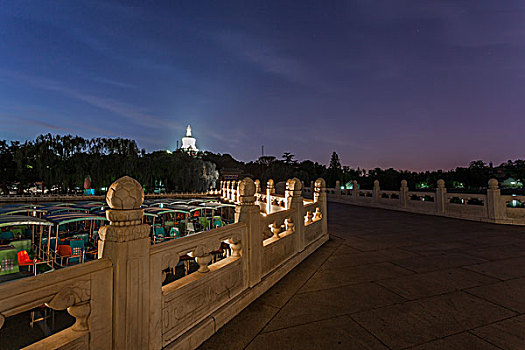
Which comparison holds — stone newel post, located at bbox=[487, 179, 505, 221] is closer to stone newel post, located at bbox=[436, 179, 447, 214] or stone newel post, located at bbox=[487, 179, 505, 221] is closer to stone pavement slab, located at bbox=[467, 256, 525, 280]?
stone newel post, located at bbox=[436, 179, 447, 214]

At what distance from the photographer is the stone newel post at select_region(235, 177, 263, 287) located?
13.2 ft

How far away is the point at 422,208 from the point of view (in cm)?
1422

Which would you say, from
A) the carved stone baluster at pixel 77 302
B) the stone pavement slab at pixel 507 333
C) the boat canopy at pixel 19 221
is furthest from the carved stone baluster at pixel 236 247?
the boat canopy at pixel 19 221

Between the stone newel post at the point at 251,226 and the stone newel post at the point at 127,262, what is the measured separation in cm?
185

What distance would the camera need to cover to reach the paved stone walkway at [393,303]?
9.66 ft

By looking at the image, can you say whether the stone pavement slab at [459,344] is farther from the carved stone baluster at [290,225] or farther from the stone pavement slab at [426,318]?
the carved stone baluster at [290,225]

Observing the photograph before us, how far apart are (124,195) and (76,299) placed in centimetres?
80

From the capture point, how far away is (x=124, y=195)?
222 cm

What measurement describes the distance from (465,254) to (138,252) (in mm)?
7202

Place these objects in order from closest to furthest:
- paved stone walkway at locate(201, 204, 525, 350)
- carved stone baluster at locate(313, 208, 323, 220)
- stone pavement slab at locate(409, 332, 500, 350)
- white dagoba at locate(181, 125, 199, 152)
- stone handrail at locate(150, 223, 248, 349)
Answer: stone handrail at locate(150, 223, 248, 349) < stone pavement slab at locate(409, 332, 500, 350) < paved stone walkway at locate(201, 204, 525, 350) < carved stone baluster at locate(313, 208, 323, 220) < white dagoba at locate(181, 125, 199, 152)

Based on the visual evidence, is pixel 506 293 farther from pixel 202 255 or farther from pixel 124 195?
pixel 124 195

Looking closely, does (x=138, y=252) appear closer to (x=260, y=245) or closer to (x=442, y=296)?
(x=260, y=245)

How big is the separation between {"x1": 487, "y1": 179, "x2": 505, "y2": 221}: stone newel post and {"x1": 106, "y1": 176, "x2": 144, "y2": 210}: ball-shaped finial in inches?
523

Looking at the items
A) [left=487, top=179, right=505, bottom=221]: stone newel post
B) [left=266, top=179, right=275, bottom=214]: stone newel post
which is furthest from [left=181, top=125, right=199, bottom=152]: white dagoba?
[left=487, top=179, right=505, bottom=221]: stone newel post
